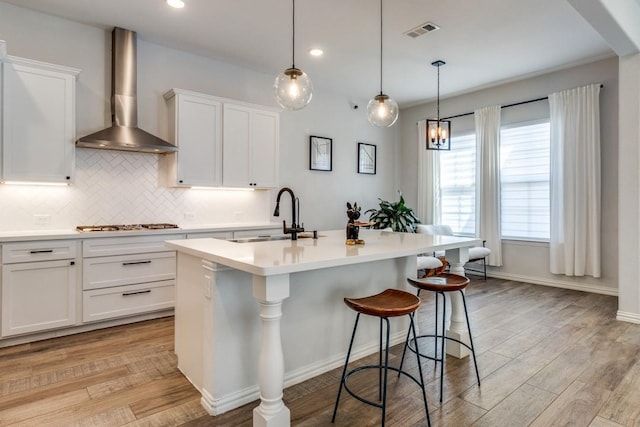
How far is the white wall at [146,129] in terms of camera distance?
11.5ft

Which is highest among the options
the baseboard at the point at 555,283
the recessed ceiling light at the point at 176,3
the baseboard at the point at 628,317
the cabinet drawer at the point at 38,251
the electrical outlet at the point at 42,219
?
the recessed ceiling light at the point at 176,3

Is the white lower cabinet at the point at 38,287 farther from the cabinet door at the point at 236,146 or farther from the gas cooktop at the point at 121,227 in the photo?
the cabinet door at the point at 236,146

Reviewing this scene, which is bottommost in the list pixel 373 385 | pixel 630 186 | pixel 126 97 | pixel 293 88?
pixel 373 385

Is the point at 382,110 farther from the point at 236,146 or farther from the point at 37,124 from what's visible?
the point at 37,124

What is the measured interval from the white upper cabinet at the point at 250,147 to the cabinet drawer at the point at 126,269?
1.16m

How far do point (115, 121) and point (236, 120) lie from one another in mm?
1293

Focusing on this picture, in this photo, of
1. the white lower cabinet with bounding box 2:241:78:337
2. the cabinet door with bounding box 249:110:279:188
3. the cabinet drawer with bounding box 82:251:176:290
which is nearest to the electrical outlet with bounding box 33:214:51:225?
the white lower cabinet with bounding box 2:241:78:337

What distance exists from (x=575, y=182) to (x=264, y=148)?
4.03m

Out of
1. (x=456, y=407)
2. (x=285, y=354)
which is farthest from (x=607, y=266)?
(x=285, y=354)

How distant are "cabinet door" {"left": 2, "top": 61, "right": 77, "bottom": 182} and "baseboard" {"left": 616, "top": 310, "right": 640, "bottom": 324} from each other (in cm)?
548

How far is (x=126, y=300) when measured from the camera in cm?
358

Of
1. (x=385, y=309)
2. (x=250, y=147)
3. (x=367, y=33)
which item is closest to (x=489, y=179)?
(x=367, y=33)

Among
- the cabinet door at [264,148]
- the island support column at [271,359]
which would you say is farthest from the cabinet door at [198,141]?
the island support column at [271,359]

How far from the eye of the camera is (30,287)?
10.2ft
